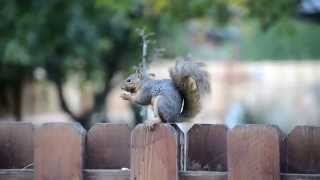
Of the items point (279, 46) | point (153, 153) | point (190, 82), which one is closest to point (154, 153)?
point (153, 153)

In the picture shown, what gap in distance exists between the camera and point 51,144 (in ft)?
7.82

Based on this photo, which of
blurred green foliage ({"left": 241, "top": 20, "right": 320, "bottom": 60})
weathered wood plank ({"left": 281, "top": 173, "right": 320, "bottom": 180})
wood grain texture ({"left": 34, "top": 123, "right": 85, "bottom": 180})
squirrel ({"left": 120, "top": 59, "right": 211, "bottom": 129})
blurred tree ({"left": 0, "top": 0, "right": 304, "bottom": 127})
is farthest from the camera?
blurred green foliage ({"left": 241, "top": 20, "right": 320, "bottom": 60})

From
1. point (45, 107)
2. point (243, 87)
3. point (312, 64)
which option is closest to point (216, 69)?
point (243, 87)

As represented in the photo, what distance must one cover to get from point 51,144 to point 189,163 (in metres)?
0.42

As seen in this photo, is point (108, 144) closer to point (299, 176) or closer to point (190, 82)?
point (190, 82)

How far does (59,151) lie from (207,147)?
446 mm

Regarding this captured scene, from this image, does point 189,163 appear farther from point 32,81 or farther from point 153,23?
point 32,81

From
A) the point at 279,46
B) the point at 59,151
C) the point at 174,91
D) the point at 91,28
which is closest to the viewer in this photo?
the point at 59,151

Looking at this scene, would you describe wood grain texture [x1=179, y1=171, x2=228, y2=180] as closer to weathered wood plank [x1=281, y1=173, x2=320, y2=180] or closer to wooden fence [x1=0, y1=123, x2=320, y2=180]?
wooden fence [x1=0, y1=123, x2=320, y2=180]

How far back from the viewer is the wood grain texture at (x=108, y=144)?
239 cm

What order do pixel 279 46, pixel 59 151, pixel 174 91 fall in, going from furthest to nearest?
1. pixel 279 46
2. pixel 174 91
3. pixel 59 151

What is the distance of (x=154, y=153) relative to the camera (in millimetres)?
2324

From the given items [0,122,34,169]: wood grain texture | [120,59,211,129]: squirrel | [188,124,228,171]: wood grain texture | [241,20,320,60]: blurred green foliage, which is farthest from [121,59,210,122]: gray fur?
[241,20,320,60]: blurred green foliage

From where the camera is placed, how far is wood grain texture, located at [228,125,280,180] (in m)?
2.27
